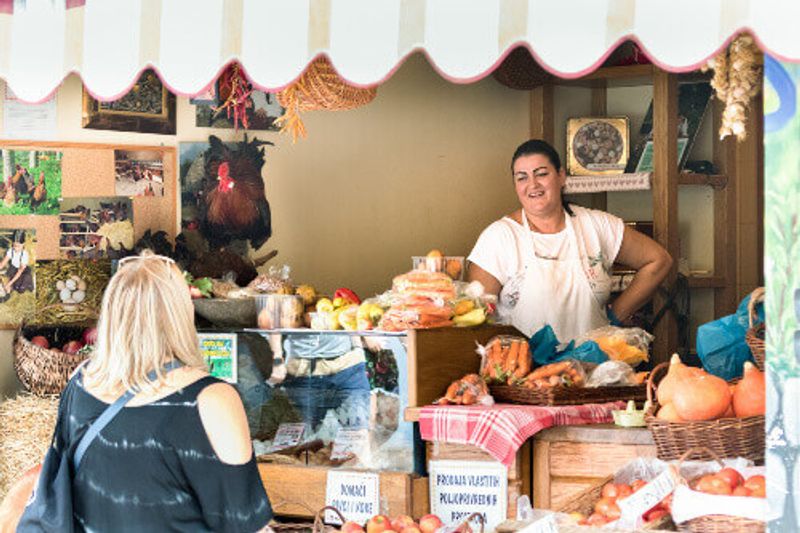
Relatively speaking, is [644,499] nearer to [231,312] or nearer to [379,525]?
[379,525]

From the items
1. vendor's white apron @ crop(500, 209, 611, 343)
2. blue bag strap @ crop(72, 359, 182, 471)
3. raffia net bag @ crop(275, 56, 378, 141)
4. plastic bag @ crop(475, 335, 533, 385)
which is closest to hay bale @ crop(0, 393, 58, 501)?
raffia net bag @ crop(275, 56, 378, 141)

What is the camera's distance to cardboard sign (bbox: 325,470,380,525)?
4809mm

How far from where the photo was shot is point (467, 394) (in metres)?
4.81

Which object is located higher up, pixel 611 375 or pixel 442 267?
pixel 442 267

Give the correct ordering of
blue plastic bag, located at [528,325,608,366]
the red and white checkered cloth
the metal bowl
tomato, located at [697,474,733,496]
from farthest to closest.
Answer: the metal bowl < blue plastic bag, located at [528,325,608,366] < the red and white checkered cloth < tomato, located at [697,474,733,496]

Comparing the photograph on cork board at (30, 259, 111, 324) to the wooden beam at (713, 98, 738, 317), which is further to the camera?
the wooden beam at (713, 98, 738, 317)

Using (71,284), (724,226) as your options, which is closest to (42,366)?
(71,284)

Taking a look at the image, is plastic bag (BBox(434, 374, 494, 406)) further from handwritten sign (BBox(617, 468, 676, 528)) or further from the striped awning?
the striped awning

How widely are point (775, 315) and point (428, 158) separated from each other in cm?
462

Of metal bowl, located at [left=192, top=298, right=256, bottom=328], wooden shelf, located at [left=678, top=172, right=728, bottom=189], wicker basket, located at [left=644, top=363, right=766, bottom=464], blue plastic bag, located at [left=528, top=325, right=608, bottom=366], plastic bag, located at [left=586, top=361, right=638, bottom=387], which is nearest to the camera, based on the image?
wicker basket, located at [left=644, top=363, right=766, bottom=464]

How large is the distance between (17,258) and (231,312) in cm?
143

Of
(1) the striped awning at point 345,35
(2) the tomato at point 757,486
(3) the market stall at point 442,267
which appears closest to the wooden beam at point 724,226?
(3) the market stall at point 442,267

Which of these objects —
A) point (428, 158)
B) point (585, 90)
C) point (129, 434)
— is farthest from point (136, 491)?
point (585, 90)

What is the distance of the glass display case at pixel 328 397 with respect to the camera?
16.0ft
